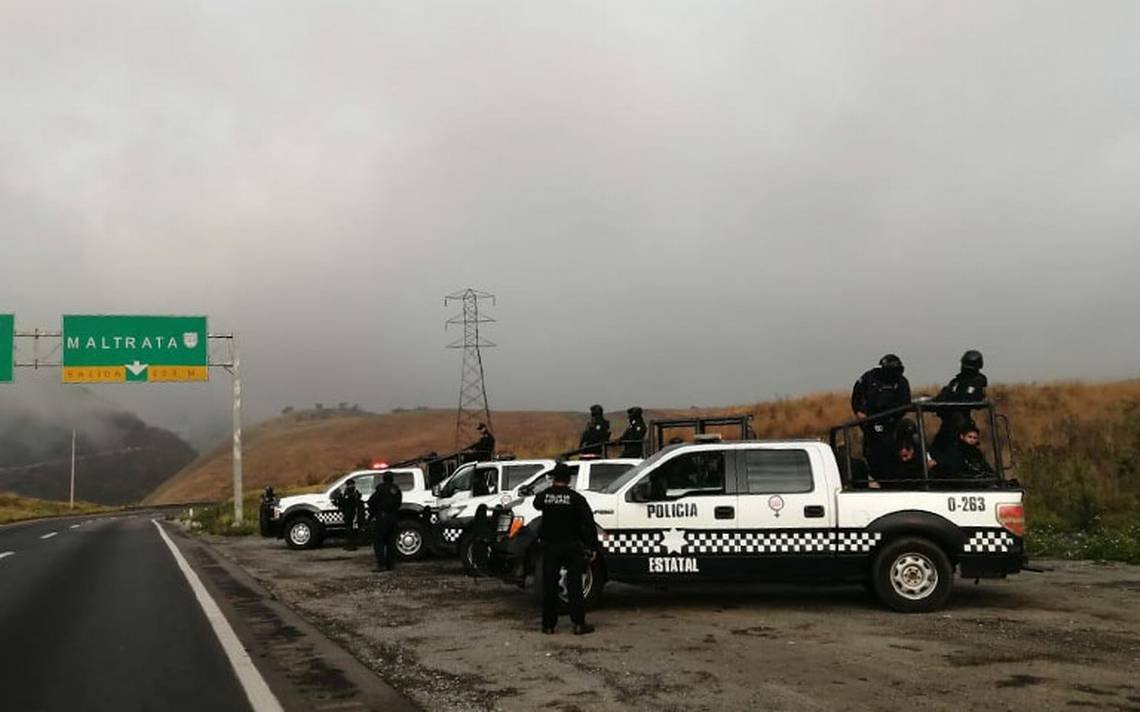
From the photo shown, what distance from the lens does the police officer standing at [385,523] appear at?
55.1ft

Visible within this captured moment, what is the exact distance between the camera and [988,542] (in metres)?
10.0

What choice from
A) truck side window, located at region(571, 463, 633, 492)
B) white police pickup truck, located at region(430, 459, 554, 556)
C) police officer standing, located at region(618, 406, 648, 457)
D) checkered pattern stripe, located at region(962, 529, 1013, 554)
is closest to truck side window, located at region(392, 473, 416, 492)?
white police pickup truck, located at region(430, 459, 554, 556)

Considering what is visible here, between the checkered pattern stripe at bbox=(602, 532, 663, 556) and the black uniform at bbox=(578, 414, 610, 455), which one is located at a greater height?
the black uniform at bbox=(578, 414, 610, 455)

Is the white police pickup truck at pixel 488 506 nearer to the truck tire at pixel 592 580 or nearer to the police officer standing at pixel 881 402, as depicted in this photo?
the truck tire at pixel 592 580

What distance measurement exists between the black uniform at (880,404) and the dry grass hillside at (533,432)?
9.80 meters

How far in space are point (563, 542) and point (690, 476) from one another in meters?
2.04

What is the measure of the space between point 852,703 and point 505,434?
88.9m

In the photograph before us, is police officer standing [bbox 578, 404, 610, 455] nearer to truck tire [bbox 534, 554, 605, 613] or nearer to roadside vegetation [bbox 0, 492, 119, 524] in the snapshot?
truck tire [bbox 534, 554, 605, 613]

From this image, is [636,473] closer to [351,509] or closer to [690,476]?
[690,476]

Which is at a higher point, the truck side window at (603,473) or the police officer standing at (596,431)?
the police officer standing at (596,431)

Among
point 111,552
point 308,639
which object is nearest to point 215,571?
point 111,552

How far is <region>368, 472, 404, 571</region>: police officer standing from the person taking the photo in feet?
55.1

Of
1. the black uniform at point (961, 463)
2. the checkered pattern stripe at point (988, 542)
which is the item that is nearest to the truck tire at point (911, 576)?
the checkered pattern stripe at point (988, 542)

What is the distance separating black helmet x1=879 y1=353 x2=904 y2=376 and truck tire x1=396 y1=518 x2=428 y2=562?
1038cm
